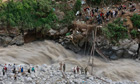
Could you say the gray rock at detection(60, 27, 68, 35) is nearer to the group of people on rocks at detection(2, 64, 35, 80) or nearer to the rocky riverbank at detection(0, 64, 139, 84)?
the rocky riverbank at detection(0, 64, 139, 84)

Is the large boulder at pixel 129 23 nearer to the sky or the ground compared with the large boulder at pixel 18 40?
nearer to the sky

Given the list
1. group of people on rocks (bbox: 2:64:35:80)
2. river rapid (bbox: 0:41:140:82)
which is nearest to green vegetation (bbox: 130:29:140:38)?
river rapid (bbox: 0:41:140:82)

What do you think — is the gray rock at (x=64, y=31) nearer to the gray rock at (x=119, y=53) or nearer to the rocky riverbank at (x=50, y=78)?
the rocky riverbank at (x=50, y=78)

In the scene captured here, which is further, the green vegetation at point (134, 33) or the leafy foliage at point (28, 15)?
the green vegetation at point (134, 33)

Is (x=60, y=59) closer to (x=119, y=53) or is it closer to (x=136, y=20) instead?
(x=119, y=53)

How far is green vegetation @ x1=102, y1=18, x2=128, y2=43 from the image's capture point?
1762 centimetres

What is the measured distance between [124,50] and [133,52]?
3.28 feet

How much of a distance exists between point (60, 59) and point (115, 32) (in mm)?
6984

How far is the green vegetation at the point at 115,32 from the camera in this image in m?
17.6

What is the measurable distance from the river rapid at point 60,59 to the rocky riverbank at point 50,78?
39.0 inches

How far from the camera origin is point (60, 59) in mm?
16844

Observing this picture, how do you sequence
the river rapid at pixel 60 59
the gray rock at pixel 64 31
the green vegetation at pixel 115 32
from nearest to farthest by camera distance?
the river rapid at pixel 60 59
the green vegetation at pixel 115 32
the gray rock at pixel 64 31

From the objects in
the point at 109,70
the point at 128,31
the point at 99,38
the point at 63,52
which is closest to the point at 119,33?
the point at 128,31

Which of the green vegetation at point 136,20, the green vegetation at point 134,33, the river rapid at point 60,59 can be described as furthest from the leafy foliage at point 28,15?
the green vegetation at point 136,20
